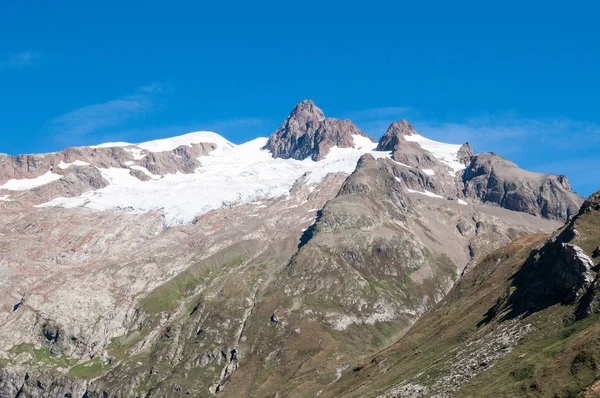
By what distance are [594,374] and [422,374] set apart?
65509 mm

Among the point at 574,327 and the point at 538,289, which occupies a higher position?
the point at 538,289

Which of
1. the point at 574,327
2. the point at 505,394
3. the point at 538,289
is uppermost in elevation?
the point at 538,289

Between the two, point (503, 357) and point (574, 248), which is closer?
point (503, 357)

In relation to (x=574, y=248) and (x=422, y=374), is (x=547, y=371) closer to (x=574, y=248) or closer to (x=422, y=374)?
(x=422, y=374)

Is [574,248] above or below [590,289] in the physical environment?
above

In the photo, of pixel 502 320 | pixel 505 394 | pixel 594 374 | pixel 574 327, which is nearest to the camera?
pixel 594 374

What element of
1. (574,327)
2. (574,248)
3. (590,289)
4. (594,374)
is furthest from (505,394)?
(574,248)

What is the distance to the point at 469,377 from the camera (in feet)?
519

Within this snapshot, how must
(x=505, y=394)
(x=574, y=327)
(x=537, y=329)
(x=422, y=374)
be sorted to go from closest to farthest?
(x=505, y=394) → (x=574, y=327) → (x=537, y=329) → (x=422, y=374)

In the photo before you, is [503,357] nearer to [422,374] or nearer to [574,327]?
[574,327]

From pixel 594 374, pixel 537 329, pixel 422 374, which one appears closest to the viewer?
pixel 594 374

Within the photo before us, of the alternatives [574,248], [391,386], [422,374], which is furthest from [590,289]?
[391,386]

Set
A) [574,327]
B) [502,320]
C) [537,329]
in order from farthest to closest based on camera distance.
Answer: [502,320] < [537,329] < [574,327]

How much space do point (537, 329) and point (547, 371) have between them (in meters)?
32.8
